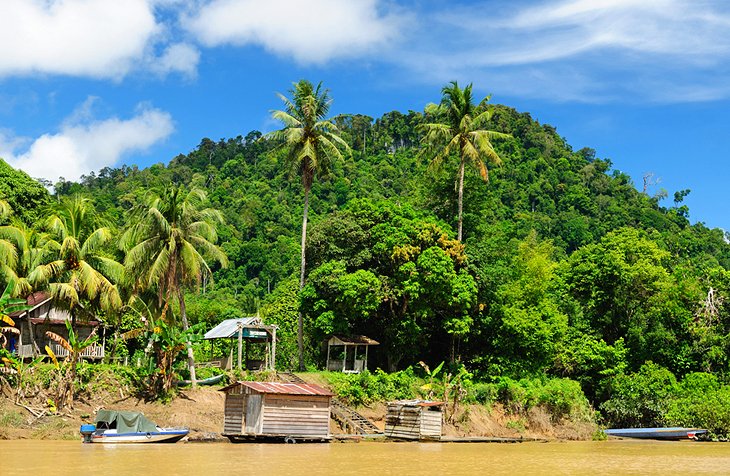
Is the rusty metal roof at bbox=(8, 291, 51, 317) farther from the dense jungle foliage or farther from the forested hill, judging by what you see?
the forested hill

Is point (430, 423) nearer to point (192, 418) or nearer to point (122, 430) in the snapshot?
point (192, 418)

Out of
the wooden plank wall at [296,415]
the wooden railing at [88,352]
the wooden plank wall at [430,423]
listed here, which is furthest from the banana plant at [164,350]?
the wooden plank wall at [430,423]

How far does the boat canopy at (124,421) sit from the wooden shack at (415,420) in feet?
35.4

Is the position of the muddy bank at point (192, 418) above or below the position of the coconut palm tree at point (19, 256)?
below

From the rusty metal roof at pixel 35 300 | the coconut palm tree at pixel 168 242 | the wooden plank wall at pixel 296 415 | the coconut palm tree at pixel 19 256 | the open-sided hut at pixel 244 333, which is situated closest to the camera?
the wooden plank wall at pixel 296 415

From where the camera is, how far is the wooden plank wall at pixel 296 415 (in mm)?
31547

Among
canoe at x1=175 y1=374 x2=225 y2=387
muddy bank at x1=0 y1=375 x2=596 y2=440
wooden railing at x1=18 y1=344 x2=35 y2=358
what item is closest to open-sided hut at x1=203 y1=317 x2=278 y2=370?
canoe at x1=175 y1=374 x2=225 y2=387

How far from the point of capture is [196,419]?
3409cm

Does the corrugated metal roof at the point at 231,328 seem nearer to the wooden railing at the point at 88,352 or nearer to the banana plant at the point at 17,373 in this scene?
the wooden railing at the point at 88,352

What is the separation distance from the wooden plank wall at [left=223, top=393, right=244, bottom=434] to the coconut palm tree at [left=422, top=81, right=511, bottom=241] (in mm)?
20654

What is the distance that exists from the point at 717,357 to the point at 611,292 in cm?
723

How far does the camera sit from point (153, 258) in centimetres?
3806

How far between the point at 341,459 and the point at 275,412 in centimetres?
651

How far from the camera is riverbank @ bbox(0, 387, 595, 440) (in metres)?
31.5
